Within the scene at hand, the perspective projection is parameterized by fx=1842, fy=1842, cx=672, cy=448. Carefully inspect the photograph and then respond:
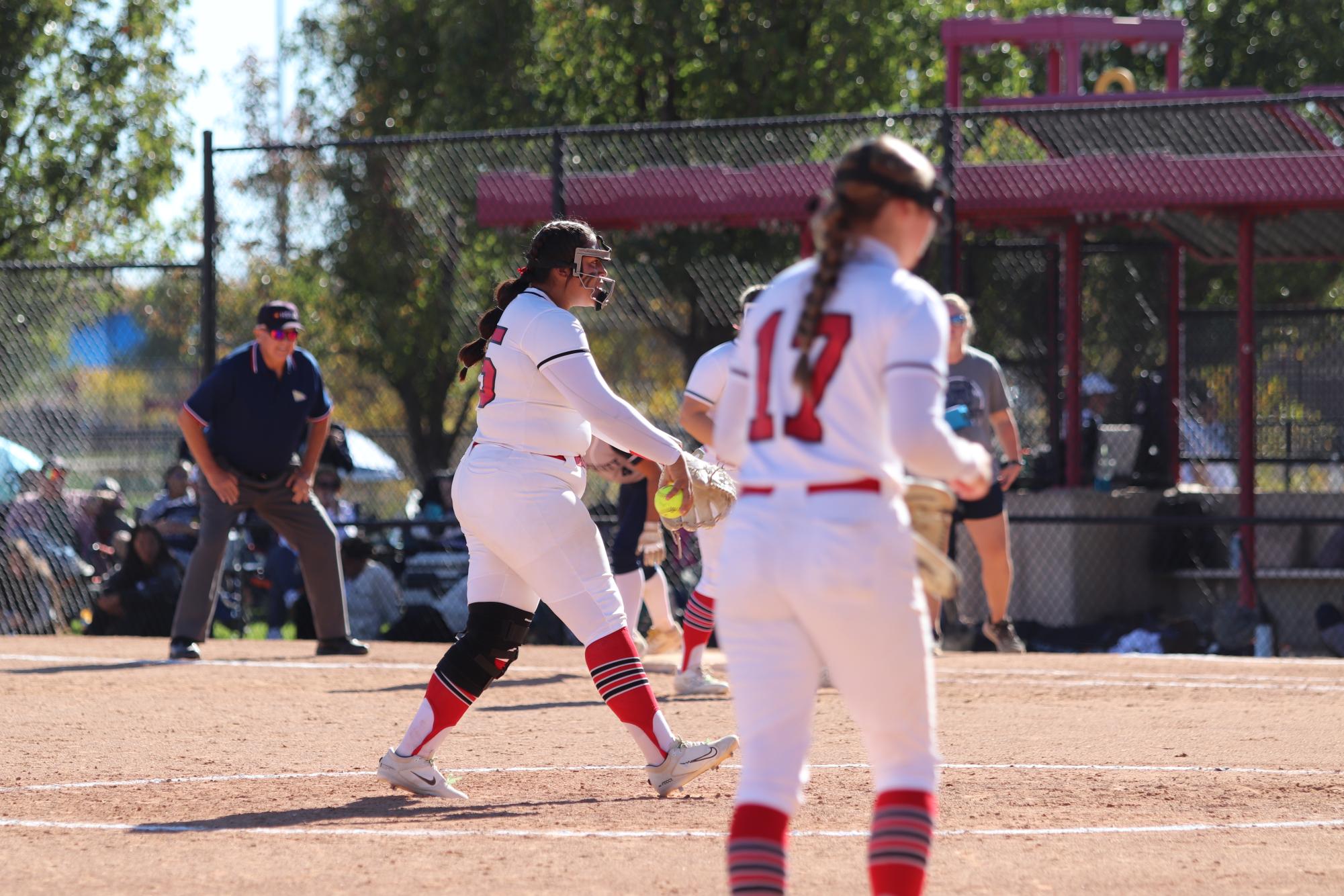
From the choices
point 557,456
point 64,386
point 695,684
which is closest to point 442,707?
point 557,456

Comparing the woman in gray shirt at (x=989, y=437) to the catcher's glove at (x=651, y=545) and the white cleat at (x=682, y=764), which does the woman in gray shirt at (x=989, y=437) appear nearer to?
the catcher's glove at (x=651, y=545)

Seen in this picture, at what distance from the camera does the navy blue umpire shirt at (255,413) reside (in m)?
10.6

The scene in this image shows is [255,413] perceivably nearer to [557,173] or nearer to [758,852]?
[557,173]

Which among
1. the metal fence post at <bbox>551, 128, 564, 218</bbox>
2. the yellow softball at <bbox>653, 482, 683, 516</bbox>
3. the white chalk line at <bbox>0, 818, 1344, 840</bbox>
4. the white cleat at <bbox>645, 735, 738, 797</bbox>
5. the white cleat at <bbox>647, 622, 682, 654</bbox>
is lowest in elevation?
the white cleat at <bbox>647, 622, 682, 654</bbox>

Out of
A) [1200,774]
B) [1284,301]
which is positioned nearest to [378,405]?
[1284,301]

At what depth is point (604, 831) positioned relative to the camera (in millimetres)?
5551

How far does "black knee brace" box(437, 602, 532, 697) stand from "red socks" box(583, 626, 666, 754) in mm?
295

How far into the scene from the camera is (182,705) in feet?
29.0

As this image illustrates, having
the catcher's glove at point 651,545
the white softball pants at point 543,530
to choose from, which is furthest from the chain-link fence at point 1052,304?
the white softball pants at point 543,530

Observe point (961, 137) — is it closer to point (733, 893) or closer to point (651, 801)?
point (651, 801)

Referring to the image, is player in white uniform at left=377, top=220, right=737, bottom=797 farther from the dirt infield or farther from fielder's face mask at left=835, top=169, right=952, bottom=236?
fielder's face mask at left=835, top=169, right=952, bottom=236

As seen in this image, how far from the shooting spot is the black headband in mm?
3678

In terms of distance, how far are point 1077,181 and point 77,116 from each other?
30.5ft

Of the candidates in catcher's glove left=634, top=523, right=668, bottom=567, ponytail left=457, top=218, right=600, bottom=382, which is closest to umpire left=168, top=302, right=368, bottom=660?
catcher's glove left=634, top=523, right=668, bottom=567
